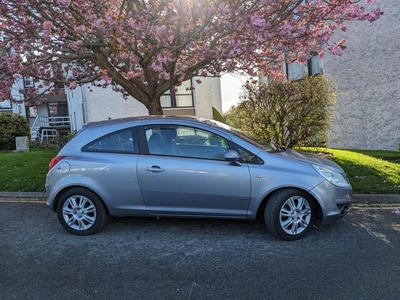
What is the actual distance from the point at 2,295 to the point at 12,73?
181 inches

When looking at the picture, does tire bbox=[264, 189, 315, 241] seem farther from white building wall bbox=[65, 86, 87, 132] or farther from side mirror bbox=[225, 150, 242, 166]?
white building wall bbox=[65, 86, 87, 132]

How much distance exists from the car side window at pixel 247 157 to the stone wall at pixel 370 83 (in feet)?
31.2

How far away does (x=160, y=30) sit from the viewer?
509 centimetres

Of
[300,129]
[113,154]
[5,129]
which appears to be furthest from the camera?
[5,129]

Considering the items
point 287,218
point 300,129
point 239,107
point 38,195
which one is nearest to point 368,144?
point 300,129

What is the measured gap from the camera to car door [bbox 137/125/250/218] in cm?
415

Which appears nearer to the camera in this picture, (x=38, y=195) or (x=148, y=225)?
(x=148, y=225)

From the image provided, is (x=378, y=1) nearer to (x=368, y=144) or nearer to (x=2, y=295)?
(x=368, y=144)

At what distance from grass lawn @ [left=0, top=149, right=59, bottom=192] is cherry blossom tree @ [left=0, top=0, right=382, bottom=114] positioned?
1.93 metres

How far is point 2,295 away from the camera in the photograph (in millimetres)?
3055

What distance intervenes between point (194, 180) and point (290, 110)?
5.40 metres

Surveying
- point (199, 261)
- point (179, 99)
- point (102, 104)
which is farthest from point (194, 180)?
point (179, 99)

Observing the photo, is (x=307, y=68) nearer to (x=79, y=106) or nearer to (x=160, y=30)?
(x=160, y=30)

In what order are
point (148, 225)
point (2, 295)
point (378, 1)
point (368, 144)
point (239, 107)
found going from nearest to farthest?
point (2, 295), point (148, 225), point (239, 107), point (378, 1), point (368, 144)
